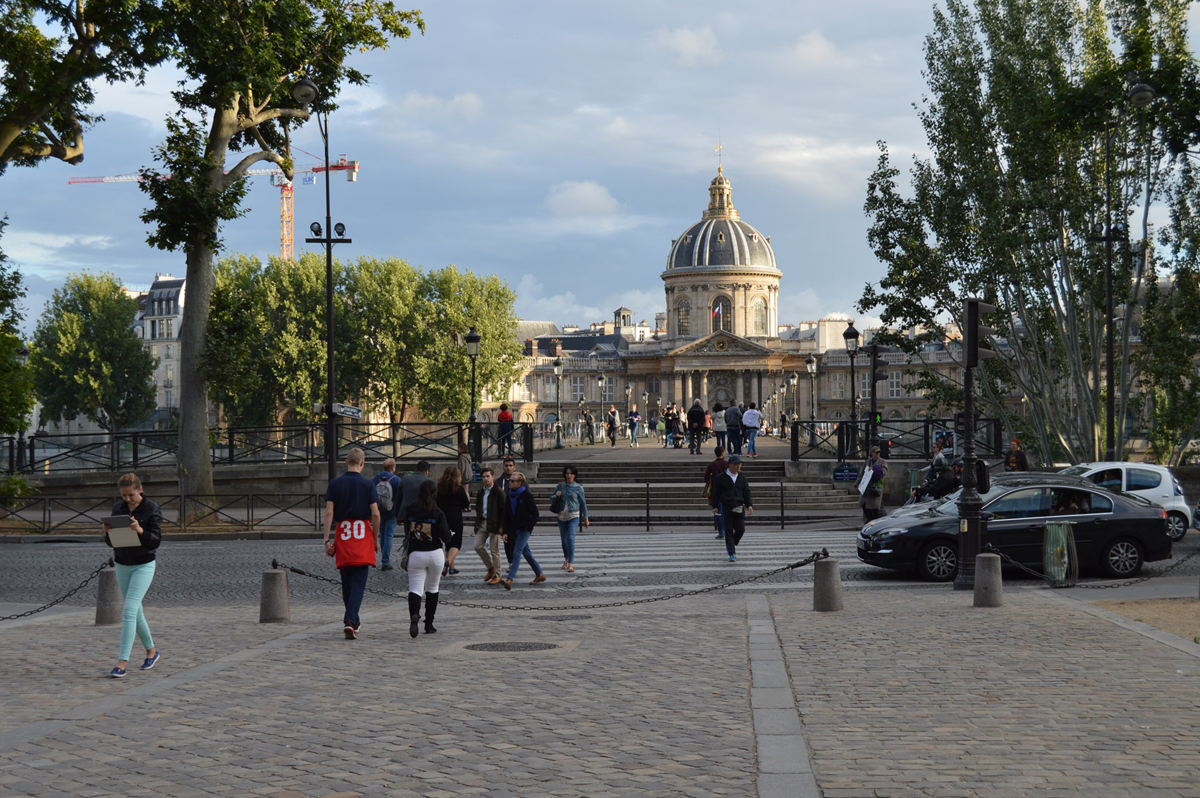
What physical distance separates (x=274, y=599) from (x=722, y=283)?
121 meters

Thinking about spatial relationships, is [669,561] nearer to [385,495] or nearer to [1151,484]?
[385,495]

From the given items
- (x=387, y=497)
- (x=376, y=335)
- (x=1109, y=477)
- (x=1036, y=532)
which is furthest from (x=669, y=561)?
(x=376, y=335)

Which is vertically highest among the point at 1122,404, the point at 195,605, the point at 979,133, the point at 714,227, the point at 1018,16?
the point at 714,227

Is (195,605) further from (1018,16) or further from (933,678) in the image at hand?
(1018,16)

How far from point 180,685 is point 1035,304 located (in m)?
24.2

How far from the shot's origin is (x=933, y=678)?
884 centimetres

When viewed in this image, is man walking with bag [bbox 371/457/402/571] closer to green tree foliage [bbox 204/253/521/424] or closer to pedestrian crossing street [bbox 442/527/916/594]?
pedestrian crossing street [bbox 442/527/916/594]

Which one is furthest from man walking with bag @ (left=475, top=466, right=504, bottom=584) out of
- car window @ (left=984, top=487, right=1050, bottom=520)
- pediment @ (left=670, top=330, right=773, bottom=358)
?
pediment @ (left=670, top=330, right=773, bottom=358)

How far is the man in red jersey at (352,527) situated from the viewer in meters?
11.0

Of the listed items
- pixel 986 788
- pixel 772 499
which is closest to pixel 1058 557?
pixel 986 788

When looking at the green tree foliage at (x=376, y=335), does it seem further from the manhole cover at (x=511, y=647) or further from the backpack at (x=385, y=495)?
the manhole cover at (x=511, y=647)

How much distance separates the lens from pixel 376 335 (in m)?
70.6

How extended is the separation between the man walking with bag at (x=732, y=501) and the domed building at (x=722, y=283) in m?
112

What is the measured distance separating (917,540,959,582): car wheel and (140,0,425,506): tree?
1578cm
